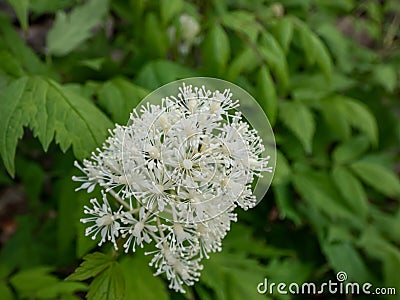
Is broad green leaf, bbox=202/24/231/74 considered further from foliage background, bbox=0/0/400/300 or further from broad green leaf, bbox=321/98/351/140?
broad green leaf, bbox=321/98/351/140

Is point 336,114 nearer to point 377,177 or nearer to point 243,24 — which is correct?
point 377,177

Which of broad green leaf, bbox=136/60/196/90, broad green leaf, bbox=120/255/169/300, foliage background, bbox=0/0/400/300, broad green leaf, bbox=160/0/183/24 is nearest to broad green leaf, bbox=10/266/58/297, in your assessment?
foliage background, bbox=0/0/400/300

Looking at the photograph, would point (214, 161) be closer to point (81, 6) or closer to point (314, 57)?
point (314, 57)

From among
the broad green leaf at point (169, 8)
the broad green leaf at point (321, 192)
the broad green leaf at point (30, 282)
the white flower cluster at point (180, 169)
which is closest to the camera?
the white flower cluster at point (180, 169)

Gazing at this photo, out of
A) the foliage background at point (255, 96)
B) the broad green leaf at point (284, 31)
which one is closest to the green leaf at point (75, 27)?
the foliage background at point (255, 96)

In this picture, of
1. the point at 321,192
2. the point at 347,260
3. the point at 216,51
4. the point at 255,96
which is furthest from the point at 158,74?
the point at 347,260

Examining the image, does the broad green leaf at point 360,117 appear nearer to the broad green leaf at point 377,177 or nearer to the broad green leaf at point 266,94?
the broad green leaf at point 377,177

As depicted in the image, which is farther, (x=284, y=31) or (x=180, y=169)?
(x=284, y=31)
